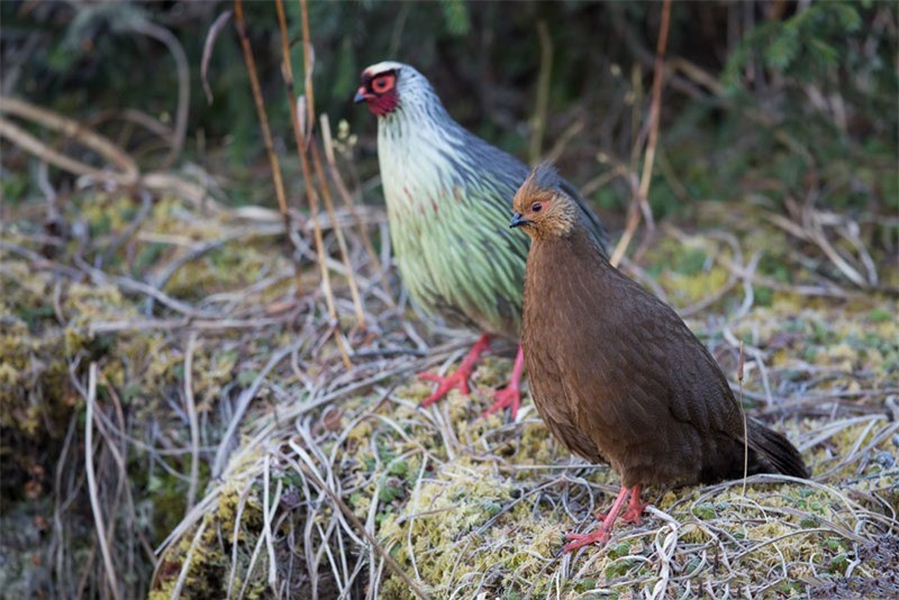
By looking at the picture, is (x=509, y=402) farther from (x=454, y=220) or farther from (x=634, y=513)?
(x=634, y=513)

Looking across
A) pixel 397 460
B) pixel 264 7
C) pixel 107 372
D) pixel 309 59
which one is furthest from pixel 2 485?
pixel 264 7

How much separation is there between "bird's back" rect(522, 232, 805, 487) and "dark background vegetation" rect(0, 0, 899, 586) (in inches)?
83.7

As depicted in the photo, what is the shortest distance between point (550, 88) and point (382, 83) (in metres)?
2.42

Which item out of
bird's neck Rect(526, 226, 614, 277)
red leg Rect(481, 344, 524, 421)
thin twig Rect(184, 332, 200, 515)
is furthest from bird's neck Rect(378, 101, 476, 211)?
thin twig Rect(184, 332, 200, 515)

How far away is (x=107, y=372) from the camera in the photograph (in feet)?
14.4

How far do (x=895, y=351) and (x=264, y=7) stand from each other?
3497 millimetres

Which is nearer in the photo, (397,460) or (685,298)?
(397,460)

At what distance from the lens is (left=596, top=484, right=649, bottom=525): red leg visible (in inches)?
122

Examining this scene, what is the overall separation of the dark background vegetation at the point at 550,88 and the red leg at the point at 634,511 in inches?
90.0

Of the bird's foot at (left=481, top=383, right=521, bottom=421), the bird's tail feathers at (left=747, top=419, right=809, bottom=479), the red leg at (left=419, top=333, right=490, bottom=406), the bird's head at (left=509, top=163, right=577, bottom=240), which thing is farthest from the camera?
the red leg at (left=419, top=333, right=490, bottom=406)

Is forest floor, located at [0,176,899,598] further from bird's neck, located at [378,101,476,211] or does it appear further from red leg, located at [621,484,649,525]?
bird's neck, located at [378,101,476,211]

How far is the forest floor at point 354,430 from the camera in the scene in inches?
117

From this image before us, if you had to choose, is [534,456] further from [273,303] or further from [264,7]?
[264,7]

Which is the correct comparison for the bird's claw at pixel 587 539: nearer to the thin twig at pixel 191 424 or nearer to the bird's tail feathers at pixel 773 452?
the bird's tail feathers at pixel 773 452
